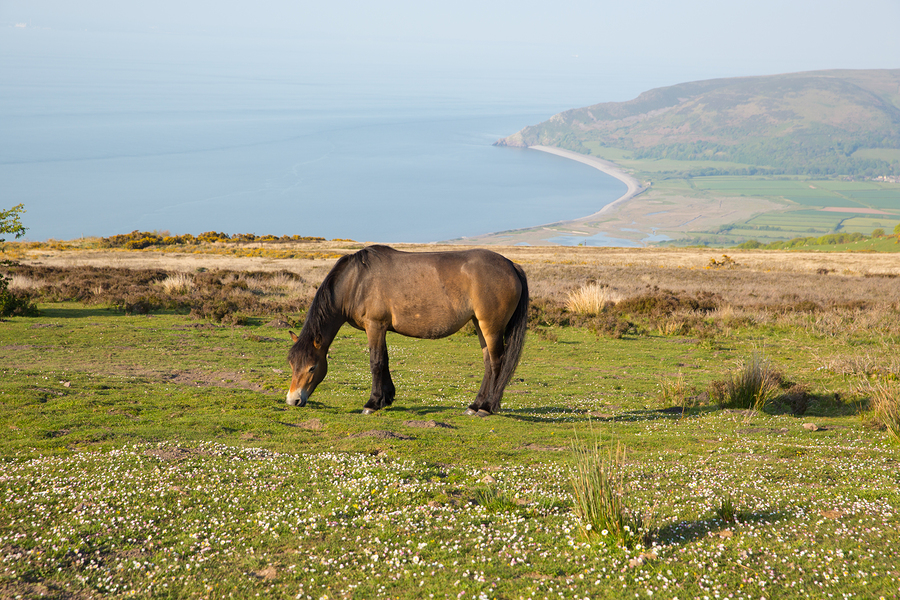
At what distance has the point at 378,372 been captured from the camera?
1062cm

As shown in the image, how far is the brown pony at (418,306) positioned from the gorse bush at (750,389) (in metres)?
4.75

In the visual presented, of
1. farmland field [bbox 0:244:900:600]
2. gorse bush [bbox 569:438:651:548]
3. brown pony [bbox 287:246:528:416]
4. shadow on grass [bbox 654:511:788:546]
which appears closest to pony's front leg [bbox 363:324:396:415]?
brown pony [bbox 287:246:528:416]

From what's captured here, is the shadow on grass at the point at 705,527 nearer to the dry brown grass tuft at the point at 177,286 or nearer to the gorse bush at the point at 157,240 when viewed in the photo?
the dry brown grass tuft at the point at 177,286

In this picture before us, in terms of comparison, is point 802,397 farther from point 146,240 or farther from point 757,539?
point 146,240

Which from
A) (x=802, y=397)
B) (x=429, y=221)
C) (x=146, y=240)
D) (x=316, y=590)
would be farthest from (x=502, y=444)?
(x=429, y=221)

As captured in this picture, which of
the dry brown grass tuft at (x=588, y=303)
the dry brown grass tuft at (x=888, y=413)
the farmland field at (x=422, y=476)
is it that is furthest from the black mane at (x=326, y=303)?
the dry brown grass tuft at (x=588, y=303)

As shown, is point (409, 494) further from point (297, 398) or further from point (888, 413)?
point (888, 413)

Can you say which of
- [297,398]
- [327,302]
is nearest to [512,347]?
[327,302]

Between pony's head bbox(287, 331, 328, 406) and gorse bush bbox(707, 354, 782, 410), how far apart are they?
8.01 m

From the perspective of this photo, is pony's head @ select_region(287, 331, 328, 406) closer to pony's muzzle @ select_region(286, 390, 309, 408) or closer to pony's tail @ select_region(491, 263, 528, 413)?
pony's muzzle @ select_region(286, 390, 309, 408)

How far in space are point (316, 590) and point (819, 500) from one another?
4978mm

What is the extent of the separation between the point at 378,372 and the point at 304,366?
1.33 m

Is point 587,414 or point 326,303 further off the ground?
point 326,303

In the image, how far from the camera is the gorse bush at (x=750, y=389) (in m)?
11.5
